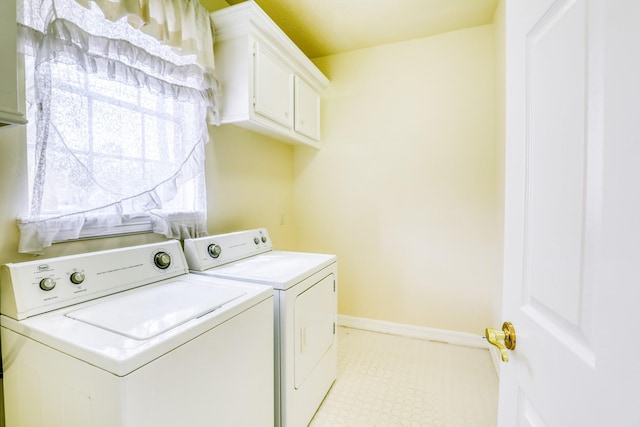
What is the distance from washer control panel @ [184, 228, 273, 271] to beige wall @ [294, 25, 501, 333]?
1.00 m

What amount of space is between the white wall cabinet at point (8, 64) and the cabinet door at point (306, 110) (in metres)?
1.68

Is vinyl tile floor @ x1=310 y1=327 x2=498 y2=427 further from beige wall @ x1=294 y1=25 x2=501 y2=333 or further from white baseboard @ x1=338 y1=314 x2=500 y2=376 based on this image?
beige wall @ x1=294 y1=25 x2=501 y2=333

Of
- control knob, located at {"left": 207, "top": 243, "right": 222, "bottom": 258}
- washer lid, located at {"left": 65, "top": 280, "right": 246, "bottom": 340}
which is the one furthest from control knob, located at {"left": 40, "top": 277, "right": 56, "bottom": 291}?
control knob, located at {"left": 207, "top": 243, "right": 222, "bottom": 258}

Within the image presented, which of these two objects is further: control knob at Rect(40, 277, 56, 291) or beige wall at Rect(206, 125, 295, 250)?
beige wall at Rect(206, 125, 295, 250)

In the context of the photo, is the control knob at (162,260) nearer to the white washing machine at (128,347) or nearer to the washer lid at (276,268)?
the white washing machine at (128,347)

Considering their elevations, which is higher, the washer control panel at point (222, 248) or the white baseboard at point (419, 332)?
the washer control panel at point (222, 248)

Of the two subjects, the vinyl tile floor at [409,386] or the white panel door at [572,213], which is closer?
the white panel door at [572,213]

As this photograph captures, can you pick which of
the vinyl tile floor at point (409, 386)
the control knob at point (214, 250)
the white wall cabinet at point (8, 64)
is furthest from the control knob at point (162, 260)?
the vinyl tile floor at point (409, 386)

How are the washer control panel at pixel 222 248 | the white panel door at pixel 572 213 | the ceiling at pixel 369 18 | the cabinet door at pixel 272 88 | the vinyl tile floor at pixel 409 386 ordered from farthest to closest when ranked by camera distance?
the ceiling at pixel 369 18 < the cabinet door at pixel 272 88 < the vinyl tile floor at pixel 409 386 < the washer control panel at pixel 222 248 < the white panel door at pixel 572 213

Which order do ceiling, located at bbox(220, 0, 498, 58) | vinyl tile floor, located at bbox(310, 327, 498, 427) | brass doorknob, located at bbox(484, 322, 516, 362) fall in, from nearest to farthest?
brass doorknob, located at bbox(484, 322, 516, 362), vinyl tile floor, located at bbox(310, 327, 498, 427), ceiling, located at bbox(220, 0, 498, 58)

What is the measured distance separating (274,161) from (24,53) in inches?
68.0

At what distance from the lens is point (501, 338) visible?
0.72 meters

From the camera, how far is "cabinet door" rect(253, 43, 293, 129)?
1790mm

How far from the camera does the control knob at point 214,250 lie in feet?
5.19
